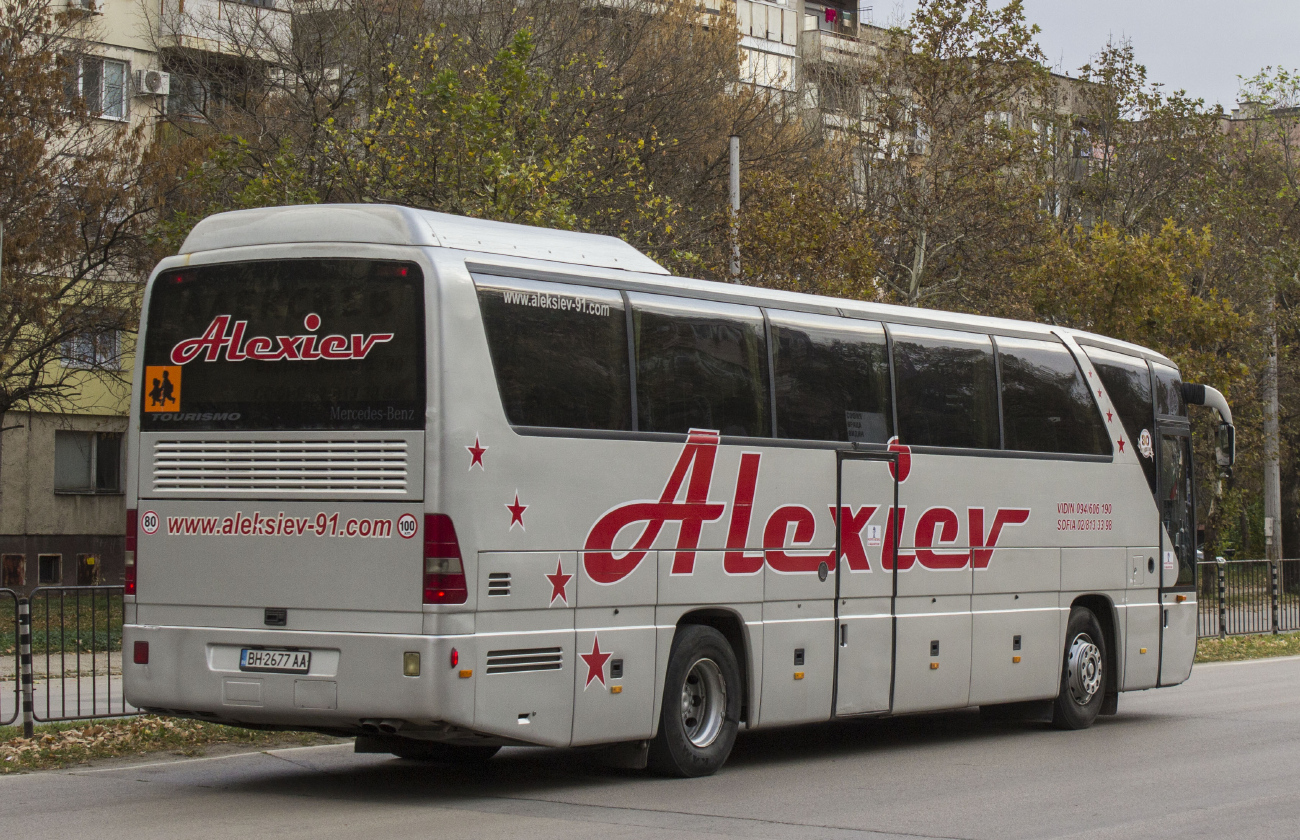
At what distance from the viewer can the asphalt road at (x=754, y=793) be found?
955cm

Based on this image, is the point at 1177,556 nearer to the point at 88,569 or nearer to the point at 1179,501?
the point at 1179,501

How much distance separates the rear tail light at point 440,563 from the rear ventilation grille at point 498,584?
244 mm

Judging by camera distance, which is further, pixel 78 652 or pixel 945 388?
pixel 78 652

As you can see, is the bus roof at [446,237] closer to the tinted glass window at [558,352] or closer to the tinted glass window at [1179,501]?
the tinted glass window at [558,352]

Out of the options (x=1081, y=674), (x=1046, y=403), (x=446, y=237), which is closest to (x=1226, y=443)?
(x=1046, y=403)

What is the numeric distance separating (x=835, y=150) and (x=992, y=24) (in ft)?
37.9

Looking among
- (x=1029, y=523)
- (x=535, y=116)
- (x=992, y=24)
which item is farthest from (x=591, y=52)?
(x=1029, y=523)

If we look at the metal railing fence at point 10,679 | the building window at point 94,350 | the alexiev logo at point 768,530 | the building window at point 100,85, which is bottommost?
the metal railing fence at point 10,679

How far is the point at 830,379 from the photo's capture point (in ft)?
42.9

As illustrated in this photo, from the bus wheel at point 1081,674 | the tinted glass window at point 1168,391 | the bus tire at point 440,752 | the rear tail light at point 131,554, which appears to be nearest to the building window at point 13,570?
the bus tire at point 440,752

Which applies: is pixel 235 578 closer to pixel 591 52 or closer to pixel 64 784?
pixel 64 784

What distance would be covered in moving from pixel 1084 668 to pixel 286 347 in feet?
27.5

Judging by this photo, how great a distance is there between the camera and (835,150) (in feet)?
137

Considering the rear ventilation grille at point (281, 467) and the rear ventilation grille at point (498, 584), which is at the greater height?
the rear ventilation grille at point (281, 467)
